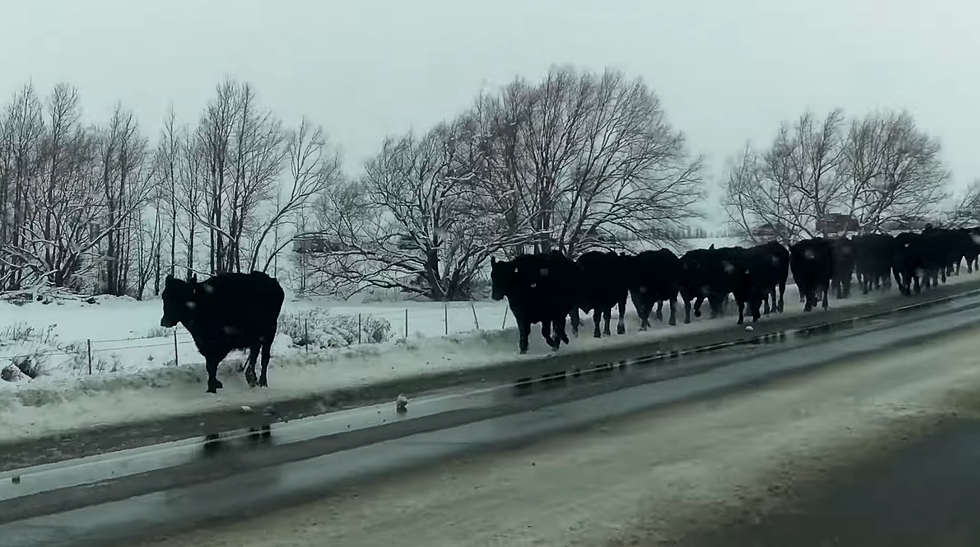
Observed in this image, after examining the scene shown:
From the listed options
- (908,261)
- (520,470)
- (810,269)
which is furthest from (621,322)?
(908,261)

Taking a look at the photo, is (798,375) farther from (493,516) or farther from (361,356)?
(493,516)

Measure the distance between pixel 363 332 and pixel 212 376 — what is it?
30.7 ft

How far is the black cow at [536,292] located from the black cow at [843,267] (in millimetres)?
16471

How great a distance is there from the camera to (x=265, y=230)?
153 ft

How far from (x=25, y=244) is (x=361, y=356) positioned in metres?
37.3

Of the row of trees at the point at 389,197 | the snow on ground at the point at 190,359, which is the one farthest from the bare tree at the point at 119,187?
the snow on ground at the point at 190,359

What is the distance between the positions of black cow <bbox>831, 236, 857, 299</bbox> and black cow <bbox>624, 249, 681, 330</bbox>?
10.4 metres

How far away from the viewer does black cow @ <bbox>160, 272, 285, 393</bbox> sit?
45.1ft

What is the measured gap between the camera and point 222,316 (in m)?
13.9

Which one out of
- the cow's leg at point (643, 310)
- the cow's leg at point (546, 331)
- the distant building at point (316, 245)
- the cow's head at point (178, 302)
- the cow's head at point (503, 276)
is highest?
the distant building at point (316, 245)

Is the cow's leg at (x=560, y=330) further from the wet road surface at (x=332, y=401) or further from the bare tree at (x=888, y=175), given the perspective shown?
the bare tree at (x=888, y=175)

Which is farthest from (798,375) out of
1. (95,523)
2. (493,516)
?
(95,523)

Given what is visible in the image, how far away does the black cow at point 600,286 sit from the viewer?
2216 centimetres

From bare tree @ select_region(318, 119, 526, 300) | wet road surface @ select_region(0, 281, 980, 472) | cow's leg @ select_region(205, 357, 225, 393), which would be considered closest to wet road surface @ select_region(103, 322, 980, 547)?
wet road surface @ select_region(0, 281, 980, 472)
